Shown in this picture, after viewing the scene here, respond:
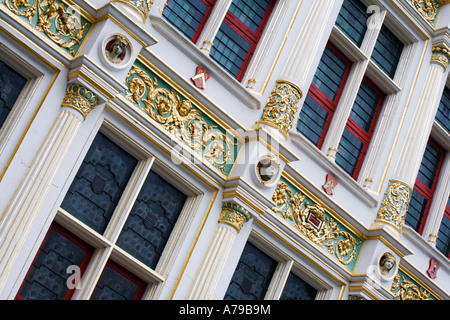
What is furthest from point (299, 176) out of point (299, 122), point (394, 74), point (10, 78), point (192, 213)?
point (10, 78)

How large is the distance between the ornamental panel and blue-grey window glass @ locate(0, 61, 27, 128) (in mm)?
4085

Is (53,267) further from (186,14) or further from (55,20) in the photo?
(186,14)

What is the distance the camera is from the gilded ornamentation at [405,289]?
12.6 m

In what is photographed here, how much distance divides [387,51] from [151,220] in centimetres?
611

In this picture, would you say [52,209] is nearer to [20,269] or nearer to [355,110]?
[20,269]

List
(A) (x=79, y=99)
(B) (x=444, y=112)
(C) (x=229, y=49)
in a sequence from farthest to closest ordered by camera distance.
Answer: (B) (x=444, y=112), (C) (x=229, y=49), (A) (x=79, y=99)

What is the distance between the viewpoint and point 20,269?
842 cm

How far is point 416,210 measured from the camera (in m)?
13.8

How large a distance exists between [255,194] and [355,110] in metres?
3.47

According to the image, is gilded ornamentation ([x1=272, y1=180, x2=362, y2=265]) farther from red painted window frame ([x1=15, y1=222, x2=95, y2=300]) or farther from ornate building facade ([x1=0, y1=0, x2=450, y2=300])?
red painted window frame ([x1=15, y1=222, x2=95, y2=300])

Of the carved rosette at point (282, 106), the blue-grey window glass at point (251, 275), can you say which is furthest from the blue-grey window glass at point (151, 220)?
the carved rosette at point (282, 106)

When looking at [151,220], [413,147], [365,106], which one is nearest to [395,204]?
[413,147]

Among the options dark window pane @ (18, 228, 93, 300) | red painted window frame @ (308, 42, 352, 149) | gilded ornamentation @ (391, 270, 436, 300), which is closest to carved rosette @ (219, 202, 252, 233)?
dark window pane @ (18, 228, 93, 300)

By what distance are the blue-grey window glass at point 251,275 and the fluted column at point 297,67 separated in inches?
72.2
